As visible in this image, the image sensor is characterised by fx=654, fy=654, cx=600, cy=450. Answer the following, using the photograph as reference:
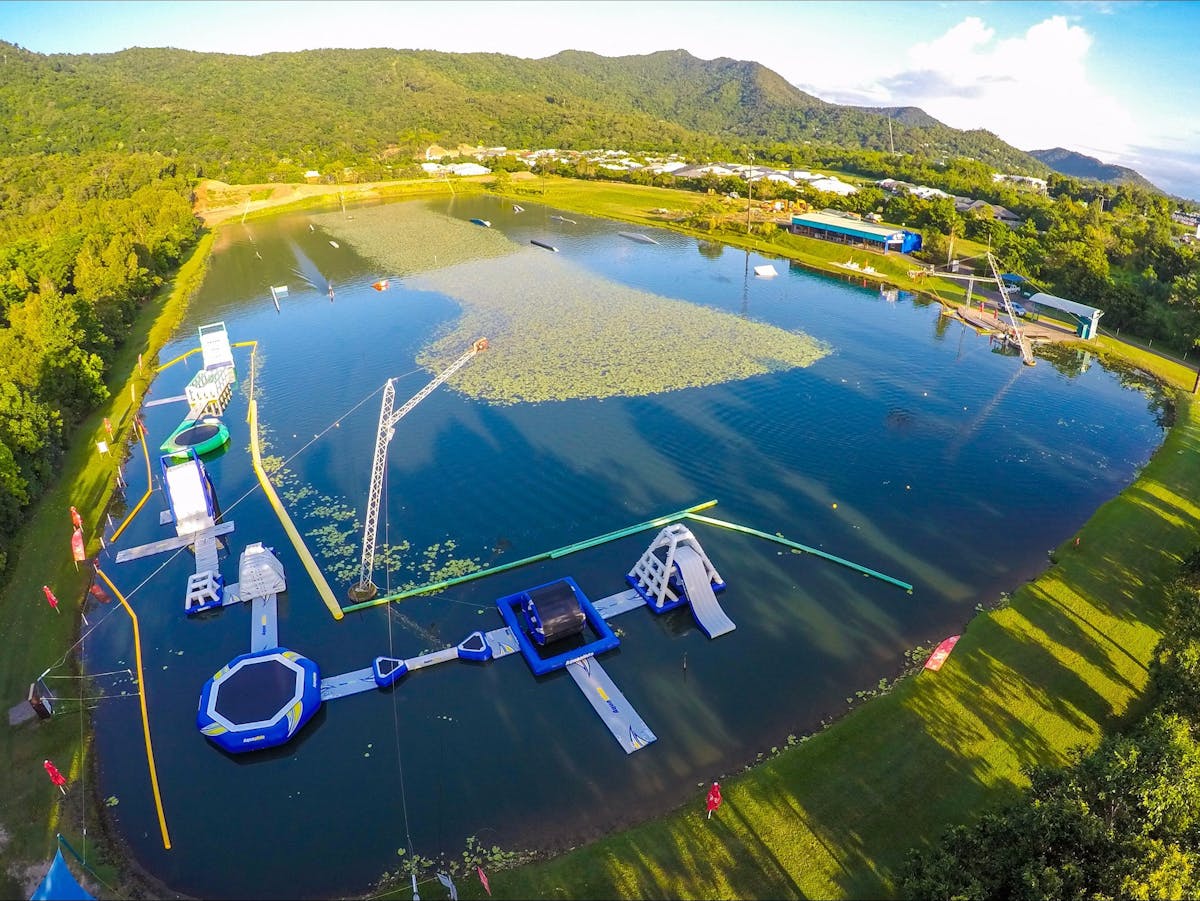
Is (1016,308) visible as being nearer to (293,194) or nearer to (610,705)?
(610,705)

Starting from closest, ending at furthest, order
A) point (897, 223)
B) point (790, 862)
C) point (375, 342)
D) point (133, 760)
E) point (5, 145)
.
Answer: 1. point (790, 862)
2. point (133, 760)
3. point (375, 342)
4. point (897, 223)
5. point (5, 145)

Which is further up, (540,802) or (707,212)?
(707,212)

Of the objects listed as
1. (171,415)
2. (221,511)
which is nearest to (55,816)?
(221,511)

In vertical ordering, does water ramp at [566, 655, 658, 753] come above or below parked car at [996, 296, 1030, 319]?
below

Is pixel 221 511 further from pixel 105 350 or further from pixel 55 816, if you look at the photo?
pixel 105 350

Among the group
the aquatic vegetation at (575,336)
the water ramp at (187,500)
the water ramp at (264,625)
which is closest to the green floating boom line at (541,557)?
the water ramp at (264,625)

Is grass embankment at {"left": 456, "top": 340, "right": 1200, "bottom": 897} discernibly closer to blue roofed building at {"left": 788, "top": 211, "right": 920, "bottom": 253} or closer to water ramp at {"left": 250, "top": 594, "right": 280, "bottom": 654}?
water ramp at {"left": 250, "top": 594, "right": 280, "bottom": 654}

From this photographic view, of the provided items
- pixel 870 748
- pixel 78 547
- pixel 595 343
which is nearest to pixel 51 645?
pixel 78 547

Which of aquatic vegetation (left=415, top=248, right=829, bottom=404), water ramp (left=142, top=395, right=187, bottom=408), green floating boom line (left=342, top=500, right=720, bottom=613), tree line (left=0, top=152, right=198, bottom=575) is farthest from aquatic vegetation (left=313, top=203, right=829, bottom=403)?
tree line (left=0, top=152, right=198, bottom=575)
